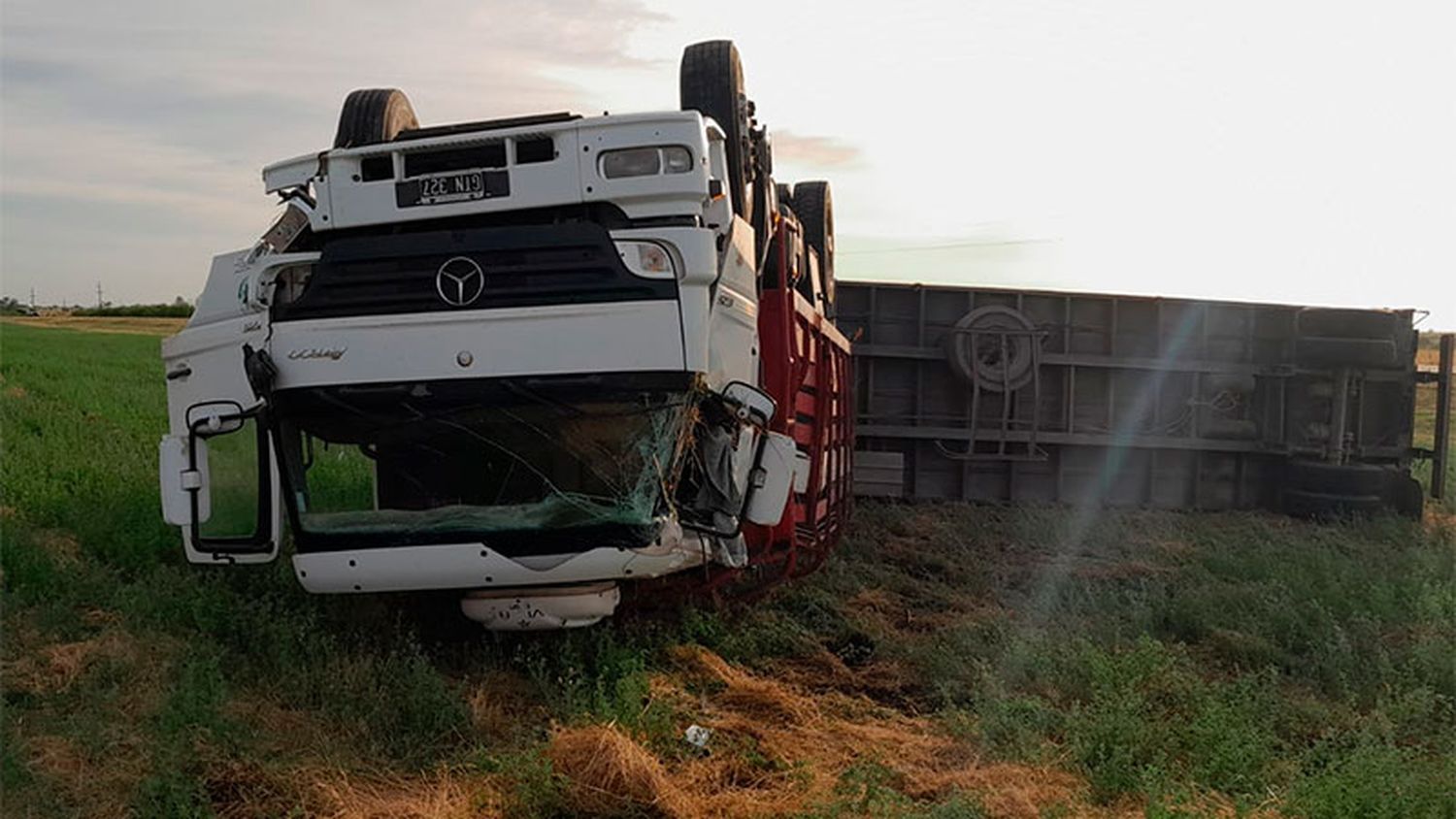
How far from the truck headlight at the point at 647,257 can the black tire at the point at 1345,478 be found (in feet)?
28.4

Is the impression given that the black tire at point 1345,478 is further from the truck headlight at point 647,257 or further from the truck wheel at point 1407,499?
the truck headlight at point 647,257

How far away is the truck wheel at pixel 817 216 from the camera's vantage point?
7.80m

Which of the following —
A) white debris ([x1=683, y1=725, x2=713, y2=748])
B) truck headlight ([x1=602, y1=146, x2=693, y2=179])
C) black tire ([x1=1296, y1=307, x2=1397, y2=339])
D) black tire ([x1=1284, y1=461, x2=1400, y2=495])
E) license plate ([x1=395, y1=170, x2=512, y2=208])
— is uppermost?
truck headlight ([x1=602, y1=146, x2=693, y2=179])

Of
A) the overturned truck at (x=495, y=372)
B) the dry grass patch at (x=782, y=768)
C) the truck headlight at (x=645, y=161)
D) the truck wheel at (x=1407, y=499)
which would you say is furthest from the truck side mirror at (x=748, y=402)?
the truck wheel at (x=1407, y=499)

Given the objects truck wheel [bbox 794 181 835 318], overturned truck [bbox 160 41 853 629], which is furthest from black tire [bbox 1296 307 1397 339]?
overturned truck [bbox 160 41 853 629]

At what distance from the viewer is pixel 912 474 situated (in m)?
11.2

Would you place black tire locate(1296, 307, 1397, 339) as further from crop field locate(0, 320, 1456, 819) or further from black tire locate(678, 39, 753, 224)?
black tire locate(678, 39, 753, 224)

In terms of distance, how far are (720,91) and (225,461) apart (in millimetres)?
2792

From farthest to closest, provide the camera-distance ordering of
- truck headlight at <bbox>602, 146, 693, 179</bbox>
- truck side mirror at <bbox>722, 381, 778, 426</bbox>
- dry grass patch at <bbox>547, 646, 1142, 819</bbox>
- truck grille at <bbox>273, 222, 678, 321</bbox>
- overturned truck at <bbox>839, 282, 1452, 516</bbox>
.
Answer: overturned truck at <bbox>839, 282, 1452, 516</bbox> → truck side mirror at <bbox>722, 381, 778, 426</bbox> → truck headlight at <bbox>602, 146, 693, 179</bbox> → truck grille at <bbox>273, 222, 678, 321</bbox> → dry grass patch at <bbox>547, 646, 1142, 819</bbox>

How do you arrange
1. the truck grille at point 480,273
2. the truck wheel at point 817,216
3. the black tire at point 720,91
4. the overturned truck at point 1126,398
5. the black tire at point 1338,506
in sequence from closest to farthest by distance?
the truck grille at point 480,273
the black tire at point 720,91
the truck wheel at point 817,216
the black tire at point 1338,506
the overturned truck at point 1126,398

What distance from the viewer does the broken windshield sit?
4.36 metres

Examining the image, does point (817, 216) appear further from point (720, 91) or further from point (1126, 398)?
point (1126, 398)

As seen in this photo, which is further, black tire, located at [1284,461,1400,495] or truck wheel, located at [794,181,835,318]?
black tire, located at [1284,461,1400,495]

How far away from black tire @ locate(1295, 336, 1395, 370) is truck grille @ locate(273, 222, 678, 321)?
28.9 feet
